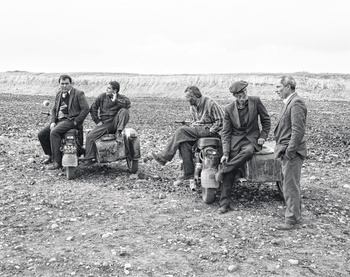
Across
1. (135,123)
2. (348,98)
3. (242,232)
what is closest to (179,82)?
(348,98)

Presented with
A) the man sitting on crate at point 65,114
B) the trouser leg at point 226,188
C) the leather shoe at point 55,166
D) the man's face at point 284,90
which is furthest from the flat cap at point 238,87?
the leather shoe at point 55,166

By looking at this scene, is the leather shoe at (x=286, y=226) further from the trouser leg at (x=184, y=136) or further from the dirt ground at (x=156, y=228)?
the trouser leg at (x=184, y=136)

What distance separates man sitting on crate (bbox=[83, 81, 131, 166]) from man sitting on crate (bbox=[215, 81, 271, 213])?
9.35ft

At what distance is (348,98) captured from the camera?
178ft

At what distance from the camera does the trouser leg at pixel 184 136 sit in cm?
909

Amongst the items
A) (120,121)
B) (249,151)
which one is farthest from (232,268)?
(120,121)

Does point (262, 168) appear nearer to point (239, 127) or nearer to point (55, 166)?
point (239, 127)

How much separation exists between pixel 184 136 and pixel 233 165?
1.60 meters

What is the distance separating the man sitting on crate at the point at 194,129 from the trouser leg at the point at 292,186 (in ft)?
7.62

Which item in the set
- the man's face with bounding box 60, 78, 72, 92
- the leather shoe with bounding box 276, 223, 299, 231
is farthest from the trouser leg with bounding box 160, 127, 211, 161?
the man's face with bounding box 60, 78, 72, 92

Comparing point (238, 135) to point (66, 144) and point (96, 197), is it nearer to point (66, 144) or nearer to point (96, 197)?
point (96, 197)

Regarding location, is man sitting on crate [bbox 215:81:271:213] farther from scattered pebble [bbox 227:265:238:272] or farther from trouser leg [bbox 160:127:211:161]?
scattered pebble [bbox 227:265:238:272]

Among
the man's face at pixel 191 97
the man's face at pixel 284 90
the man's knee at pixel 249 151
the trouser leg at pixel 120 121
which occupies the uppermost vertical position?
the man's face at pixel 284 90

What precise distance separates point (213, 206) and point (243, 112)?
5.34 feet
